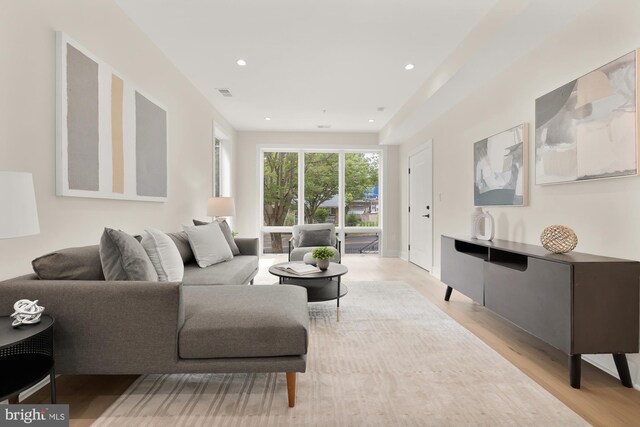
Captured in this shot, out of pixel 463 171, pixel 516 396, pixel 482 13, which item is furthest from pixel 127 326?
pixel 463 171

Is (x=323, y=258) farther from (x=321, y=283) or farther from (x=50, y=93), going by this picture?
(x=50, y=93)

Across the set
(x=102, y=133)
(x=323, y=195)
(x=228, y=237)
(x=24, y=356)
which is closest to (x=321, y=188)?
(x=323, y=195)

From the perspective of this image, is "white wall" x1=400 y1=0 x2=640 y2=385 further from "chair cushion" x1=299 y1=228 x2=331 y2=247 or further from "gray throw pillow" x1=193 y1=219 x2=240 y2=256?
"gray throw pillow" x1=193 y1=219 x2=240 y2=256

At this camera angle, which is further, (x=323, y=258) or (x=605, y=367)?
(x=323, y=258)

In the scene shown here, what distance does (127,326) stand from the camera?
1561 millimetres

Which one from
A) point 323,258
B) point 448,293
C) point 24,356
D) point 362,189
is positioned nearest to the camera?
point 24,356

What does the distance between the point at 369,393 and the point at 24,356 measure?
1646mm

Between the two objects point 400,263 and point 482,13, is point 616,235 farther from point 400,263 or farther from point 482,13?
point 400,263

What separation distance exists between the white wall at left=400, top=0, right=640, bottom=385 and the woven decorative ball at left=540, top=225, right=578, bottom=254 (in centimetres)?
18

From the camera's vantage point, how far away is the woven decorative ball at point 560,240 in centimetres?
208

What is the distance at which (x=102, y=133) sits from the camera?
7.83 feet

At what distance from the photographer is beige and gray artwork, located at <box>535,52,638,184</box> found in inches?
73.8

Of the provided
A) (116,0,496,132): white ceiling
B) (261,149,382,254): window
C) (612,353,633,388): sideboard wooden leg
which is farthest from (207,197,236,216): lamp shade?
(612,353,633,388): sideboard wooden leg

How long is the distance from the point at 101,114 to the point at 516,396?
3170 millimetres
